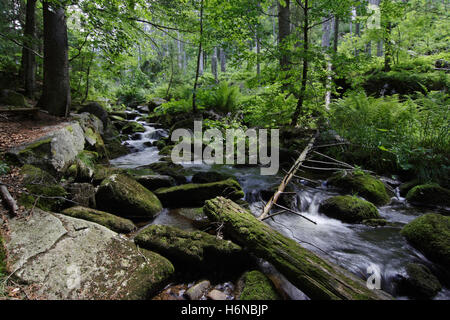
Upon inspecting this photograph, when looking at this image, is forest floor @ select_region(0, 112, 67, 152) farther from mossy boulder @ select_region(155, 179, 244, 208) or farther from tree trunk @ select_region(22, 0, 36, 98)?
tree trunk @ select_region(22, 0, 36, 98)

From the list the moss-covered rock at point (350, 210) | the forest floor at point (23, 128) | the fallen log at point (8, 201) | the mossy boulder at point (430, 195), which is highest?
the forest floor at point (23, 128)

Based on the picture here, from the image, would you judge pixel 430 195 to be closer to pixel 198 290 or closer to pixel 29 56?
pixel 198 290

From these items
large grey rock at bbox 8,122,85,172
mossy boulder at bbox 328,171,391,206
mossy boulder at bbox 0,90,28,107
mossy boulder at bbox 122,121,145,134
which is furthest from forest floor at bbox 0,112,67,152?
mossy boulder at bbox 328,171,391,206

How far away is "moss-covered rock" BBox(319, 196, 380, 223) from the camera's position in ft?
12.3

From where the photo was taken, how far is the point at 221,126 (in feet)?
24.5

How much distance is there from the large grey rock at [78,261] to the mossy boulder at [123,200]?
1019mm

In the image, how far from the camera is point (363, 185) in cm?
454

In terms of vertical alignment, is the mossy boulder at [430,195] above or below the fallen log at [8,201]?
below

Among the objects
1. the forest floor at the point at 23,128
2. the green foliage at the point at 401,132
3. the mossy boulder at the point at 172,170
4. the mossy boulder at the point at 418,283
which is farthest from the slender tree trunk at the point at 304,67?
the forest floor at the point at 23,128

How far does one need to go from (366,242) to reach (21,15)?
44.1 ft

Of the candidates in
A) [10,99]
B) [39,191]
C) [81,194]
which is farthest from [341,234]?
[10,99]

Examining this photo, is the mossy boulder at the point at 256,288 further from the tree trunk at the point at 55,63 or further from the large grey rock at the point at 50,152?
the tree trunk at the point at 55,63

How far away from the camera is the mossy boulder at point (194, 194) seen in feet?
13.9
